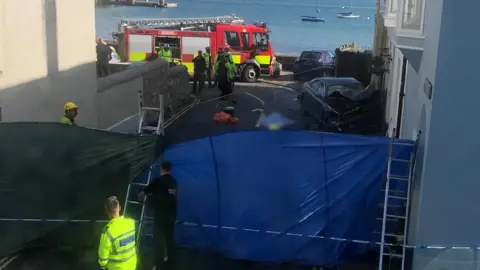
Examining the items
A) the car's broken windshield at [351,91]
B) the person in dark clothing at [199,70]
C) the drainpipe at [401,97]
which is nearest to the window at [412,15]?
the drainpipe at [401,97]

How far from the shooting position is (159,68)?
18.4m

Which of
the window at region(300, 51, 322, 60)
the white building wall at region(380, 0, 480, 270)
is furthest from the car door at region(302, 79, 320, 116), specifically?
the white building wall at region(380, 0, 480, 270)

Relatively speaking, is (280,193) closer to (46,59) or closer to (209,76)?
(46,59)

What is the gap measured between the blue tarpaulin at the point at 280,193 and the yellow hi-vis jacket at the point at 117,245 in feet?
6.95

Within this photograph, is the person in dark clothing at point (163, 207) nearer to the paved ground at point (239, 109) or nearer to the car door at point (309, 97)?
the paved ground at point (239, 109)

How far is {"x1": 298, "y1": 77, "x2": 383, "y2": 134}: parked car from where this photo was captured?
1694 centimetres

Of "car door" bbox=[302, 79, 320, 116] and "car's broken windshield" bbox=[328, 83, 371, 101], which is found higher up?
"car's broken windshield" bbox=[328, 83, 371, 101]

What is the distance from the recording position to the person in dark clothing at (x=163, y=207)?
820 cm

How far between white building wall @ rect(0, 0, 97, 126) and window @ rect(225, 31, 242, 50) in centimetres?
1492

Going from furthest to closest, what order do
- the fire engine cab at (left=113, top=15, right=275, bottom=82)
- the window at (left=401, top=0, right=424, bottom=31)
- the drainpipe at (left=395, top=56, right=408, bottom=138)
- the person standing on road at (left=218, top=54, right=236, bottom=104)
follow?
the fire engine cab at (left=113, top=15, right=275, bottom=82), the person standing on road at (left=218, top=54, right=236, bottom=104), the drainpipe at (left=395, top=56, right=408, bottom=138), the window at (left=401, top=0, right=424, bottom=31)

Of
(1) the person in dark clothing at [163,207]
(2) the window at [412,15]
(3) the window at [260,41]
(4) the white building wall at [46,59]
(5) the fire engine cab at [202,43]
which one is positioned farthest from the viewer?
(3) the window at [260,41]

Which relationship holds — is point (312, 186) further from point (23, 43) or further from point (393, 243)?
point (23, 43)

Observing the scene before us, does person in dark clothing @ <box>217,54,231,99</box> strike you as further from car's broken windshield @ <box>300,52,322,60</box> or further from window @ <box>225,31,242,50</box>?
car's broken windshield @ <box>300,52,322,60</box>

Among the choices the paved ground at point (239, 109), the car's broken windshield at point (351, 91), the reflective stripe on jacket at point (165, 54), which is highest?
the reflective stripe on jacket at point (165, 54)
